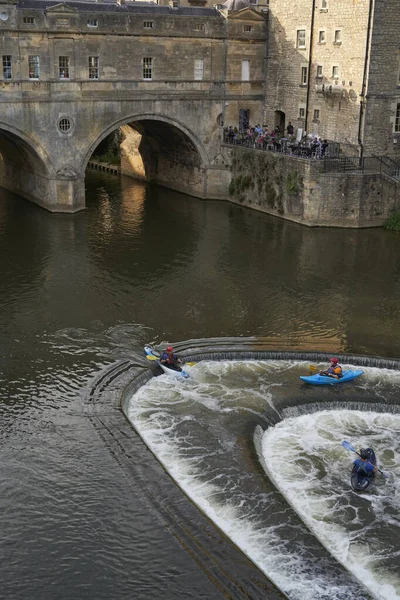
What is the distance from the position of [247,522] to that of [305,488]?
2.05 m

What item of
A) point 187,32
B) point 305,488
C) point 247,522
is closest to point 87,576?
point 247,522

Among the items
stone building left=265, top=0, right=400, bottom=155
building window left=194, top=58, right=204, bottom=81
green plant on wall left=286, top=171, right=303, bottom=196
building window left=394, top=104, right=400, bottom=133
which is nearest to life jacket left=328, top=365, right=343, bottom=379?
green plant on wall left=286, top=171, right=303, bottom=196

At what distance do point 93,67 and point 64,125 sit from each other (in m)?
3.46

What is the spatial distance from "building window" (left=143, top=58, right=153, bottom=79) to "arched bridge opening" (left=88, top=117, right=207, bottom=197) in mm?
2286

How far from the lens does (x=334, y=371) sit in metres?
22.5

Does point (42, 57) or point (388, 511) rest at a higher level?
point (42, 57)

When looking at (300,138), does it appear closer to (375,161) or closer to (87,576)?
(375,161)

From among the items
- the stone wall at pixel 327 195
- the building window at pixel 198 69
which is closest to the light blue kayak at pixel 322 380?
the stone wall at pixel 327 195

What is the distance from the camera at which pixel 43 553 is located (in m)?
15.2

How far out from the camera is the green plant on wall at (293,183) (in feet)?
125

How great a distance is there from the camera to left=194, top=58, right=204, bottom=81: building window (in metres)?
42.6

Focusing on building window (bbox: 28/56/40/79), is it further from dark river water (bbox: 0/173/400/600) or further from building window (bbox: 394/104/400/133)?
building window (bbox: 394/104/400/133)

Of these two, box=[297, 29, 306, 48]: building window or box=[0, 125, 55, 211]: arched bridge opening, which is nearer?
box=[0, 125, 55, 211]: arched bridge opening

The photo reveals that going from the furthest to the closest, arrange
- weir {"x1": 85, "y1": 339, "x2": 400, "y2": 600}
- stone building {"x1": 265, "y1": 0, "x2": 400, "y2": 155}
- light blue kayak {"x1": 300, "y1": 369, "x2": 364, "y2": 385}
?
1. stone building {"x1": 265, "y1": 0, "x2": 400, "y2": 155}
2. light blue kayak {"x1": 300, "y1": 369, "x2": 364, "y2": 385}
3. weir {"x1": 85, "y1": 339, "x2": 400, "y2": 600}
